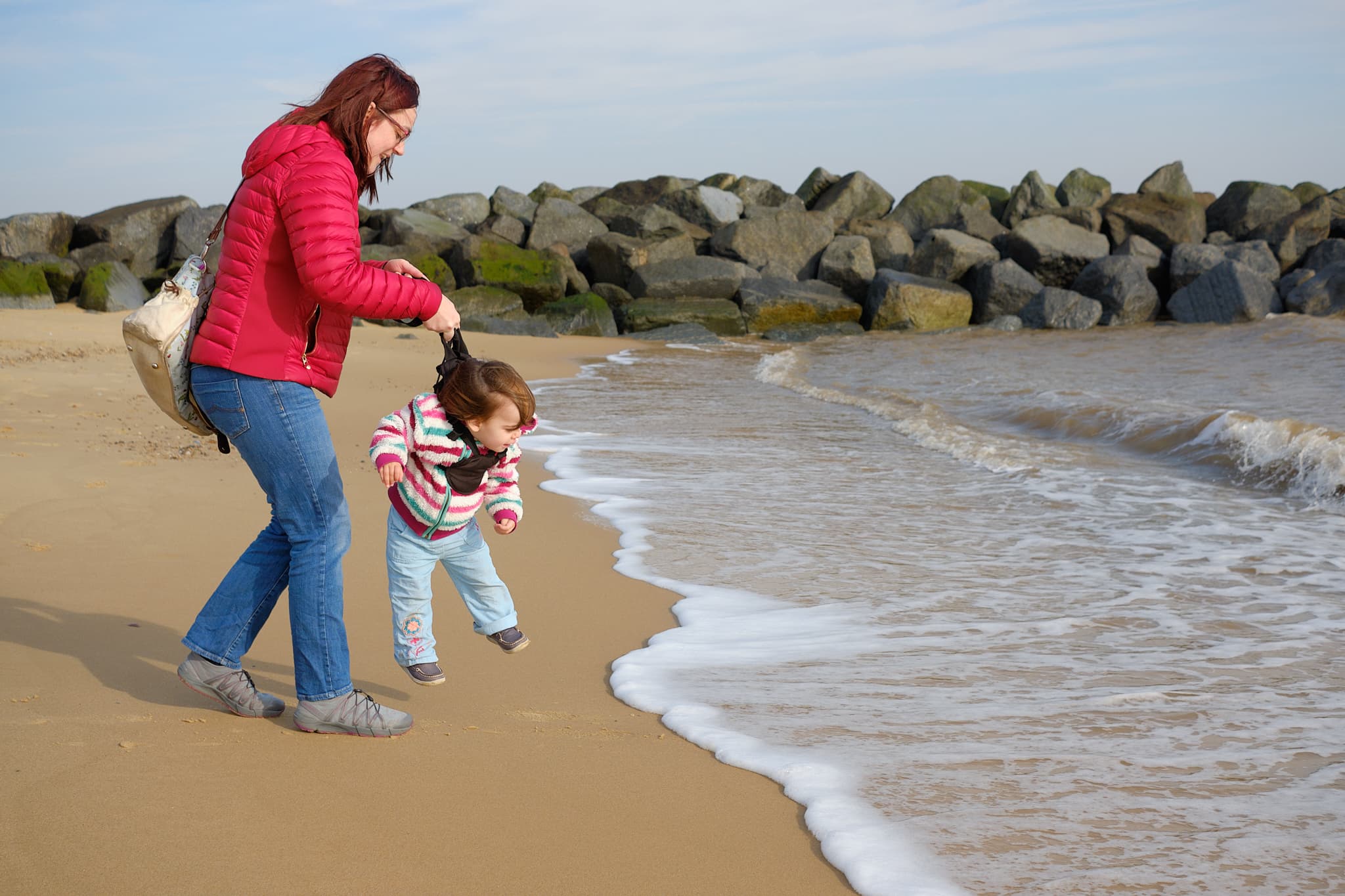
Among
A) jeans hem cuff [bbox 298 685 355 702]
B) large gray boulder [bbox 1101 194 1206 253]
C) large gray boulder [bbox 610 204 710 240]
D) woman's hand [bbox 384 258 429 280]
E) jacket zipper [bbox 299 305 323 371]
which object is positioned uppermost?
large gray boulder [bbox 610 204 710 240]

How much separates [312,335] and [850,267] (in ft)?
67.7

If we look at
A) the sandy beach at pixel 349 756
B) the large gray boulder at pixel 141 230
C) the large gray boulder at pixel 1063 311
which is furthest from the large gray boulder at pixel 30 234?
the sandy beach at pixel 349 756

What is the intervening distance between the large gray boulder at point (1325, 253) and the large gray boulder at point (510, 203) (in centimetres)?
1740

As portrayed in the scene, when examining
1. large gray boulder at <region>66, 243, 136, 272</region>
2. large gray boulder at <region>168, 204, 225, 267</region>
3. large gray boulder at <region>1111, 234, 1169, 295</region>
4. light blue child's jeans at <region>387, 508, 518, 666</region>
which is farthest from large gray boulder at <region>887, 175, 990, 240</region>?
light blue child's jeans at <region>387, 508, 518, 666</region>

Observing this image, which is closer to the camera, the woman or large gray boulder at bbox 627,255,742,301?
the woman

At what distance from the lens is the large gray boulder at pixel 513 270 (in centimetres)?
2056

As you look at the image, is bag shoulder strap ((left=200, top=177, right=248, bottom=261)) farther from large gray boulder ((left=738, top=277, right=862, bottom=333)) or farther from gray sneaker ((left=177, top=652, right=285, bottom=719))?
large gray boulder ((left=738, top=277, right=862, bottom=333))

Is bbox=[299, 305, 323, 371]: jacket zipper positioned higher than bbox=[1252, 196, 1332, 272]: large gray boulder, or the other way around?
bbox=[1252, 196, 1332, 272]: large gray boulder

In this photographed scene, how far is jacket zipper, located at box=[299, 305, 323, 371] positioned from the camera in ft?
8.83

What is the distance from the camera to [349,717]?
277 centimetres

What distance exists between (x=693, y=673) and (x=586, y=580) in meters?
1.08

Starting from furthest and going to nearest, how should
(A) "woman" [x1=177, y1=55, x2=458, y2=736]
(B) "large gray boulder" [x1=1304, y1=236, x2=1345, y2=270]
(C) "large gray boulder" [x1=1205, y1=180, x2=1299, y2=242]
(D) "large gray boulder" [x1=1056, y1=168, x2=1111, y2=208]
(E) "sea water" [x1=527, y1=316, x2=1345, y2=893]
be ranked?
1. (D) "large gray boulder" [x1=1056, y1=168, x2=1111, y2=208]
2. (C) "large gray boulder" [x1=1205, y1=180, x2=1299, y2=242]
3. (B) "large gray boulder" [x1=1304, y1=236, x2=1345, y2=270]
4. (A) "woman" [x1=177, y1=55, x2=458, y2=736]
5. (E) "sea water" [x1=527, y1=316, x2=1345, y2=893]

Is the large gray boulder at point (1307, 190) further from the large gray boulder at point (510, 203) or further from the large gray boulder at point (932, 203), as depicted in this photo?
the large gray boulder at point (510, 203)

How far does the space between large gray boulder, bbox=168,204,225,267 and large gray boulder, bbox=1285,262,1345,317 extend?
20.5 metres
